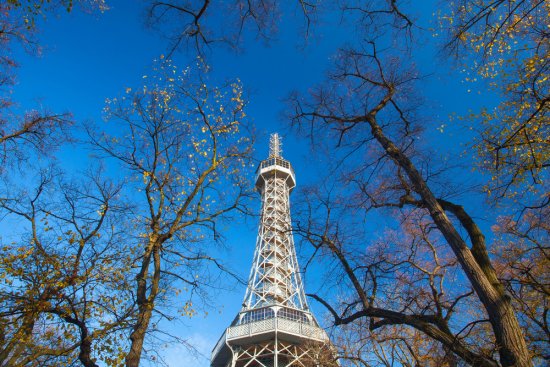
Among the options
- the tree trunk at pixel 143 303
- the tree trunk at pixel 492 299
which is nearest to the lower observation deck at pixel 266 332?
the tree trunk at pixel 143 303

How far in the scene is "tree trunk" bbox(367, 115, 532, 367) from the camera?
342cm

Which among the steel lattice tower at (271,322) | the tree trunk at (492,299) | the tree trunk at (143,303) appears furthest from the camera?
the steel lattice tower at (271,322)

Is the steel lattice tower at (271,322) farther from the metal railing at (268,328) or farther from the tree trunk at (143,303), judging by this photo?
the tree trunk at (143,303)

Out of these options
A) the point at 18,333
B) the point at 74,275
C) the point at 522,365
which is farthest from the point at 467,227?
the point at 18,333

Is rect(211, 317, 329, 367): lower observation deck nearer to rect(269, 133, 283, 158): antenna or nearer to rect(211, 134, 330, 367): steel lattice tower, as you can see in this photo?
rect(211, 134, 330, 367): steel lattice tower

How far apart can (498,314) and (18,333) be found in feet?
21.7

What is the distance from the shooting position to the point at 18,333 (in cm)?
560

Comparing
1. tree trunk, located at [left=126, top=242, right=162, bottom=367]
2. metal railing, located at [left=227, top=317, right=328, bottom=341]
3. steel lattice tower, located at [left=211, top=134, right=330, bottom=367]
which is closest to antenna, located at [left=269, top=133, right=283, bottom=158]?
steel lattice tower, located at [left=211, top=134, right=330, bottom=367]

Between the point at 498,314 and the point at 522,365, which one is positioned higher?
the point at 498,314

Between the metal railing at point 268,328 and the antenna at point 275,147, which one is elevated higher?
the antenna at point 275,147

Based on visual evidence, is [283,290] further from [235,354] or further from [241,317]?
[235,354]

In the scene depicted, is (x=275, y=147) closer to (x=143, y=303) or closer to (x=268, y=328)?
(x=268, y=328)

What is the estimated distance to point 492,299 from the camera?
3766mm

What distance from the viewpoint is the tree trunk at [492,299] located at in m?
3.42
